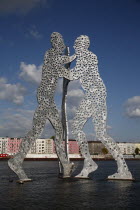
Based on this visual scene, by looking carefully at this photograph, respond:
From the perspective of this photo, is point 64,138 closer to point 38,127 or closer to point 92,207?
point 38,127

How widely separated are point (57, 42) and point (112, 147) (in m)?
6.79

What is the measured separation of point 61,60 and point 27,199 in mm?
8254

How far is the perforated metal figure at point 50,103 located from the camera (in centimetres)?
1539

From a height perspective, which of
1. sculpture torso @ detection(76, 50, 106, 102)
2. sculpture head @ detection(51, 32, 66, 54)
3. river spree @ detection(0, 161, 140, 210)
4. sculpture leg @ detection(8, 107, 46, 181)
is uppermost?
sculpture head @ detection(51, 32, 66, 54)

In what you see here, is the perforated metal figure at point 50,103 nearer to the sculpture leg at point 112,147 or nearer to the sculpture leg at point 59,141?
the sculpture leg at point 59,141

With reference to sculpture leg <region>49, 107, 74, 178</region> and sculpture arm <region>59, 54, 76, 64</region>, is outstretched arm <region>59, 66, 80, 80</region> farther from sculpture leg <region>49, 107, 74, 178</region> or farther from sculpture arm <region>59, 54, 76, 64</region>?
sculpture leg <region>49, 107, 74, 178</region>

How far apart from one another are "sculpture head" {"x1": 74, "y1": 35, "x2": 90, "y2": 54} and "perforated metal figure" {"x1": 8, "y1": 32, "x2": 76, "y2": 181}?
2.78ft

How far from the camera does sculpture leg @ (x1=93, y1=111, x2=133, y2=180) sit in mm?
16219

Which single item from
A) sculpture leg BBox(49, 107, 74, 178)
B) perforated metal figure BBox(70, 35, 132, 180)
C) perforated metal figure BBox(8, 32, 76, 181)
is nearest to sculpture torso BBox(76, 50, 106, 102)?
perforated metal figure BBox(70, 35, 132, 180)

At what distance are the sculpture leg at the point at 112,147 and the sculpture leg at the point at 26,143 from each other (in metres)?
3.21

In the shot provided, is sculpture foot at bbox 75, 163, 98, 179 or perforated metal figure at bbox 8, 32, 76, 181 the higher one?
perforated metal figure at bbox 8, 32, 76, 181

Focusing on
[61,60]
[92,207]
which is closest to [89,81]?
[61,60]

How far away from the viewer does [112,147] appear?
16.3m

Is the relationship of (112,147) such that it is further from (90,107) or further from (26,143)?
(26,143)
